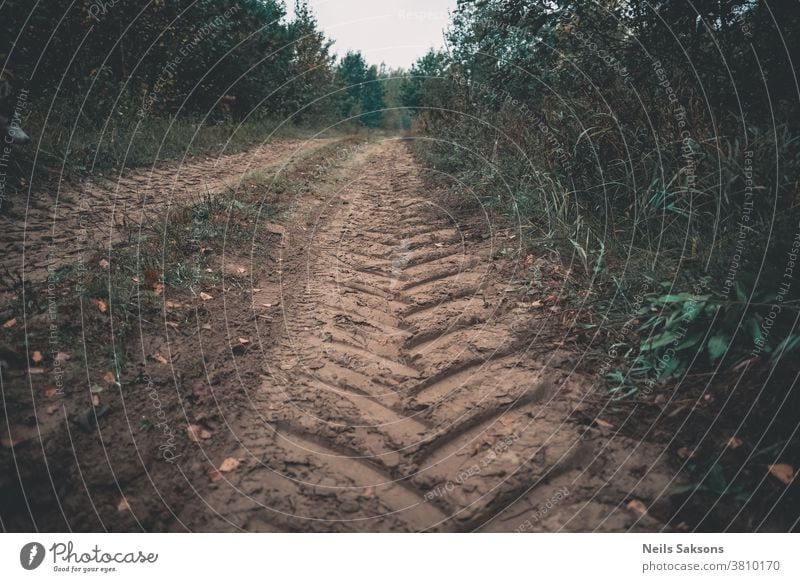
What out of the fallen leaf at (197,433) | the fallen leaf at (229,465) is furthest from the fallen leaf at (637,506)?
the fallen leaf at (197,433)

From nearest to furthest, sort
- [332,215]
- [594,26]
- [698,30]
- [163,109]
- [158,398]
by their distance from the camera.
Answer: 1. [158,398]
2. [698,30]
3. [594,26]
4. [332,215]
5. [163,109]

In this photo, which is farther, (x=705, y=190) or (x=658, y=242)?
(x=658, y=242)

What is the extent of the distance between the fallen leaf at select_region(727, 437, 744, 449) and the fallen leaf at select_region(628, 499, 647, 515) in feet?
1.39

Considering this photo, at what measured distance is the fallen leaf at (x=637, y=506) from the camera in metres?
1.52

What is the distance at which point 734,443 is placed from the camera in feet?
5.27

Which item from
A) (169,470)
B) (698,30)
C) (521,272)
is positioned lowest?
(169,470)

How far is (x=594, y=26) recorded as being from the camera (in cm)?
367

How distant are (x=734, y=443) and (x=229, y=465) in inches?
79.2

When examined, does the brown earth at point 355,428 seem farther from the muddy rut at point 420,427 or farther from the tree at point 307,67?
the tree at point 307,67

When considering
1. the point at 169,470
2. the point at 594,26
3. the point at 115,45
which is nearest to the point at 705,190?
the point at 594,26

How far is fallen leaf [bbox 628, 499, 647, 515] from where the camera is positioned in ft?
4.97

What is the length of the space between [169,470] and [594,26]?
14.7 feet
